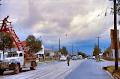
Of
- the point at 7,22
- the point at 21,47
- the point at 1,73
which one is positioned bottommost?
the point at 1,73

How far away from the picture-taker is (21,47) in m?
45.7

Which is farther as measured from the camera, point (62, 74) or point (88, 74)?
point (88, 74)

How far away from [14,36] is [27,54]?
8.69 ft

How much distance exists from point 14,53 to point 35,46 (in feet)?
234

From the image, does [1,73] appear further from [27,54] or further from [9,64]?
[27,54]

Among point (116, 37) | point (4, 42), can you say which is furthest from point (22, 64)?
point (4, 42)

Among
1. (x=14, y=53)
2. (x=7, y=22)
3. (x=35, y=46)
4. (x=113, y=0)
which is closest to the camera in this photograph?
(x=113, y=0)

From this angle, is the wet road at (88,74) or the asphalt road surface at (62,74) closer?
the wet road at (88,74)

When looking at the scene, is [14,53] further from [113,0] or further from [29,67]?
[113,0]

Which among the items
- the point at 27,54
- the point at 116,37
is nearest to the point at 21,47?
the point at 27,54

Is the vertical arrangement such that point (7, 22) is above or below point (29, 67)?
above

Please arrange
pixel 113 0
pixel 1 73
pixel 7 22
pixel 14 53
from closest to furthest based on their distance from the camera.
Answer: pixel 113 0
pixel 1 73
pixel 14 53
pixel 7 22

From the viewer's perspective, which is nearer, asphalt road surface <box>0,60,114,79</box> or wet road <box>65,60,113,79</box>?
wet road <box>65,60,113,79</box>

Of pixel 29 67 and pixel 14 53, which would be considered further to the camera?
pixel 29 67
